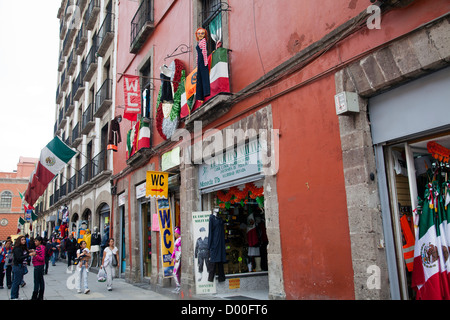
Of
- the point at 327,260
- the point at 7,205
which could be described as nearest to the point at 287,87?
the point at 327,260

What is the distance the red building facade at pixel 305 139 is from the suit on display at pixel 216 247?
287 mm

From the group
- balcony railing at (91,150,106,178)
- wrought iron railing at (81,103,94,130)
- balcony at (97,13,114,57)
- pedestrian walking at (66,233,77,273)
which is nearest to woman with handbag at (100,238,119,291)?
balcony railing at (91,150,106,178)

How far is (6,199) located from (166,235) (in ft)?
172

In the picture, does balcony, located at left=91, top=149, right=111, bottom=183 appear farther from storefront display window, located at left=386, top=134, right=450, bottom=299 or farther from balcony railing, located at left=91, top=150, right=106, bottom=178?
storefront display window, located at left=386, top=134, right=450, bottom=299

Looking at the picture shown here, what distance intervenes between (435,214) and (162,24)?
943cm

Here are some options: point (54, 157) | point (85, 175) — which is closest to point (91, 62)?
point (85, 175)

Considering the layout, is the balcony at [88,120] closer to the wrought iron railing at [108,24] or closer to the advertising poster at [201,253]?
the wrought iron railing at [108,24]

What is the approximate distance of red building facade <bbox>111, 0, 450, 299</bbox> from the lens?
4434 millimetres

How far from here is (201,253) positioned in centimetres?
787

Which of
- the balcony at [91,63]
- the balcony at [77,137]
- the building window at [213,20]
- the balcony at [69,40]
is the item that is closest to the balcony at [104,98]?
the balcony at [91,63]

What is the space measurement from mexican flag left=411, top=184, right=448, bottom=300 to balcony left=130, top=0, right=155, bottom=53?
390 inches

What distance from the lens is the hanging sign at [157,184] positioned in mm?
9492

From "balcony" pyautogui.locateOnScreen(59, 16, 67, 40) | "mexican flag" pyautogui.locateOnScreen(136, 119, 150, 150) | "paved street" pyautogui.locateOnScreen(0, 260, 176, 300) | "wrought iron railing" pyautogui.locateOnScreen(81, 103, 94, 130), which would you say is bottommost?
"paved street" pyautogui.locateOnScreen(0, 260, 176, 300)

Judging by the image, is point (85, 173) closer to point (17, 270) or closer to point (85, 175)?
point (85, 175)
